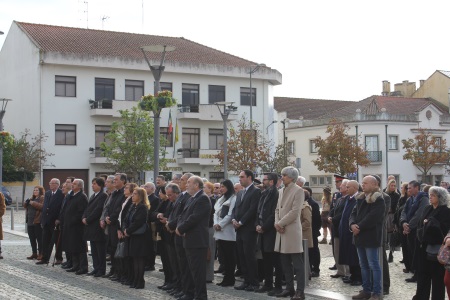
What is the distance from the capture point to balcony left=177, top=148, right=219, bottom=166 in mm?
54312

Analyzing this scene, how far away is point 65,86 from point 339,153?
22940 mm

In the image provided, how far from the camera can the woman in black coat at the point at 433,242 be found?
33.3ft

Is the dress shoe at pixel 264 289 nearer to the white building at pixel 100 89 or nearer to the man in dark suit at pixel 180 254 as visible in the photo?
the man in dark suit at pixel 180 254

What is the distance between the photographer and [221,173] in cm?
5609

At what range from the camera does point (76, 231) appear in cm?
1571

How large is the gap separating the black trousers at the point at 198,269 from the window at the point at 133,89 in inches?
1651

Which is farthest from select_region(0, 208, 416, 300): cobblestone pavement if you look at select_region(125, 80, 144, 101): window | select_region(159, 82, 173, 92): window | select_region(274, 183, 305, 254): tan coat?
select_region(159, 82, 173, 92): window

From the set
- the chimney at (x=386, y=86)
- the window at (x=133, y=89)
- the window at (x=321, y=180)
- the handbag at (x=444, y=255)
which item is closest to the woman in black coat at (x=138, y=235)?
the handbag at (x=444, y=255)

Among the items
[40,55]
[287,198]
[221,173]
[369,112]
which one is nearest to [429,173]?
[369,112]

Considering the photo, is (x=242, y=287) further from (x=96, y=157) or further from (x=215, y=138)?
(x=215, y=138)

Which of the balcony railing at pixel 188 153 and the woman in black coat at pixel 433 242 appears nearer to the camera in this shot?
the woman in black coat at pixel 433 242

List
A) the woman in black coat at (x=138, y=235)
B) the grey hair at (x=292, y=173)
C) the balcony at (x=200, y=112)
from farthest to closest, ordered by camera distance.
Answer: the balcony at (x=200, y=112)
the woman in black coat at (x=138, y=235)
the grey hair at (x=292, y=173)

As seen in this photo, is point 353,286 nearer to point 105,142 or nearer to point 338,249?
point 338,249

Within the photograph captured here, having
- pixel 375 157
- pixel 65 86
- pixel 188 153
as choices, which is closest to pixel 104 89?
pixel 65 86
